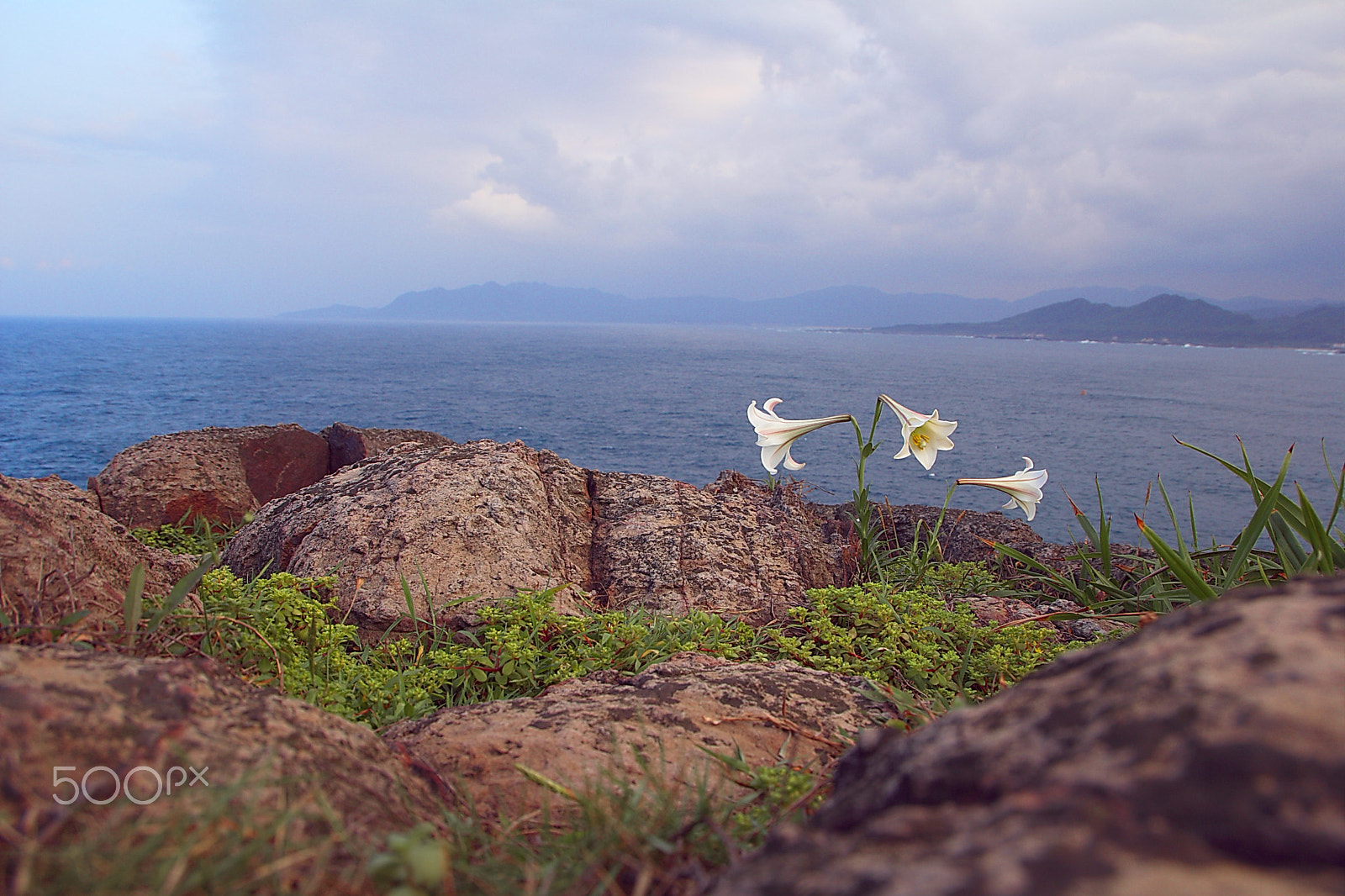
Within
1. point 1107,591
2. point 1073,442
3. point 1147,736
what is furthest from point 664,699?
point 1073,442

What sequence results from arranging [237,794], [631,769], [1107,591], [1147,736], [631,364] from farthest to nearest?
[631,364]
[1107,591]
[631,769]
[237,794]
[1147,736]

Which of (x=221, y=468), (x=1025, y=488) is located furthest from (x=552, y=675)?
(x=221, y=468)

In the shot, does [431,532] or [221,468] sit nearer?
[431,532]

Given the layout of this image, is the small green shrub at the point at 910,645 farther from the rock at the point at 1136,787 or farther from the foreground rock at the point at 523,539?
the rock at the point at 1136,787

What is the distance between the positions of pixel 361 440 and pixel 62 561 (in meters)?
5.59

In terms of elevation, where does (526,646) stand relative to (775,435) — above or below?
below

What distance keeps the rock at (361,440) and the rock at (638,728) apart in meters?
5.68

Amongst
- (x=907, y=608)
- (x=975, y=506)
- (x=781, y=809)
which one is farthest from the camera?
(x=975, y=506)

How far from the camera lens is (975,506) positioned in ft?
73.3

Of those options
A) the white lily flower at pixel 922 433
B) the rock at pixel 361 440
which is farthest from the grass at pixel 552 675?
the rock at pixel 361 440

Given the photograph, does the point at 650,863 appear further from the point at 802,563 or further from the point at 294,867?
the point at 802,563

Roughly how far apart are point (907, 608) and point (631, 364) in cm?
7388

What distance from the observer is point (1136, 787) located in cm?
89

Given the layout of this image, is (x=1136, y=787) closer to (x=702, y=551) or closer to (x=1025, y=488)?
(x=702, y=551)
